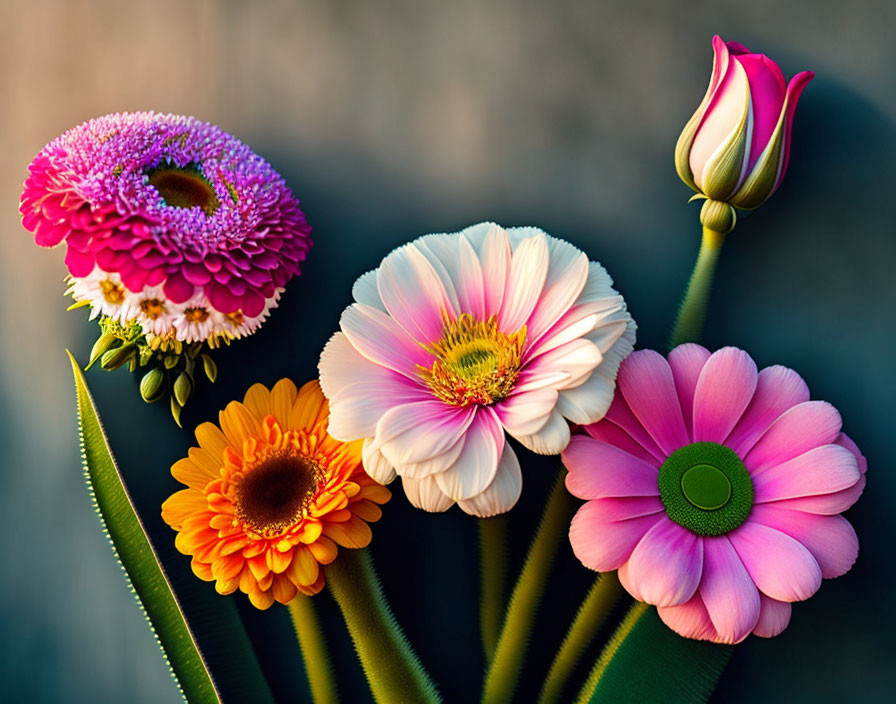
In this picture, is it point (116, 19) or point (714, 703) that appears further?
point (116, 19)

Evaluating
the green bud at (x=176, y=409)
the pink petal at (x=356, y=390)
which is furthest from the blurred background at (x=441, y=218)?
the pink petal at (x=356, y=390)

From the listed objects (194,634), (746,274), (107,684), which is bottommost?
(107,684)

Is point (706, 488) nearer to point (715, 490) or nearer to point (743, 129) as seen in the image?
point (715, 490)

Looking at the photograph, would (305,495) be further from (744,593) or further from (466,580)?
(744,593)

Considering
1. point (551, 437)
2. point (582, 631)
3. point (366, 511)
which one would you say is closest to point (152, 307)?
point (366, 511)

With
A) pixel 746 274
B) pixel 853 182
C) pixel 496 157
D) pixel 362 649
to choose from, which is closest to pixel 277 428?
pixel 362 649

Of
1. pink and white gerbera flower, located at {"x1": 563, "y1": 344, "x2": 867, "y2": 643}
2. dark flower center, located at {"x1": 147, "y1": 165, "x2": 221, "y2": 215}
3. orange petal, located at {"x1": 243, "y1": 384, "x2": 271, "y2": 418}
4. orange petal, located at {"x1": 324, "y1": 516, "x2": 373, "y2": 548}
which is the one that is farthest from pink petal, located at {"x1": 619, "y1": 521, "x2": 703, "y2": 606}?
dark flower center, located at {"x1": 147, "y1": 165, "x2": 221, "y2": 215}

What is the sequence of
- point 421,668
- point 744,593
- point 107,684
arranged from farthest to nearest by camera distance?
point 107,684 → point 421,668 → point 744,593
